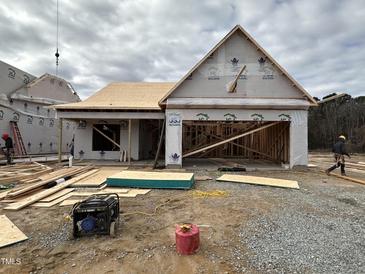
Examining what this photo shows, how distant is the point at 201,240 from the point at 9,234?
3.38 m

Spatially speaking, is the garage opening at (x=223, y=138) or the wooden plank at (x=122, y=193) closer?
the wooden plank at (x=122, y=193)

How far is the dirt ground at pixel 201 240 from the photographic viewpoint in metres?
3.31

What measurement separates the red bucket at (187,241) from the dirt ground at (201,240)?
85mm

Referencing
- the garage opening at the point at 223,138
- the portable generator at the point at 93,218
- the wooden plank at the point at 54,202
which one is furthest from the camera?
the garage opening at the point at 223,138

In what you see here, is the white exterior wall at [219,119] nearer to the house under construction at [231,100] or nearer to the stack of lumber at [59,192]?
the house under construction at [231,100]

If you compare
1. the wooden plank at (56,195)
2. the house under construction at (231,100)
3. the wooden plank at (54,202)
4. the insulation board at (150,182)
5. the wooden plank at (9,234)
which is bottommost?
the wooden plank at (9,234)

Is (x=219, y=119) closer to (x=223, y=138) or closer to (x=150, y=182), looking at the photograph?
(x=223, y=138)

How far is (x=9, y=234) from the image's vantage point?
429 centimetres

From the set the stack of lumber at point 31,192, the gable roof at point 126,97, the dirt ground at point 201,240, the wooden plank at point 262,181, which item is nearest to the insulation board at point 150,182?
the dirt ground at point 201,240

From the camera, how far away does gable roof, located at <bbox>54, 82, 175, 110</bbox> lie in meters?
13.0

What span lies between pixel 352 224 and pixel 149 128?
14071 mm

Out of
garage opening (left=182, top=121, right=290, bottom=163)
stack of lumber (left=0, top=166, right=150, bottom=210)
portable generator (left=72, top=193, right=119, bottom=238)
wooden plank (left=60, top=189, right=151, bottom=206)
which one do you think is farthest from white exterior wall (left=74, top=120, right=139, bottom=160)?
portable generator (left=72, top=193, right=119, bottom=238)

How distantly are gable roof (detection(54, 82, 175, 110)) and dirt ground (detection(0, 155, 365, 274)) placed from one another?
7.72 m

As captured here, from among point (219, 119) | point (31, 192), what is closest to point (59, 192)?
point (31, 192)
